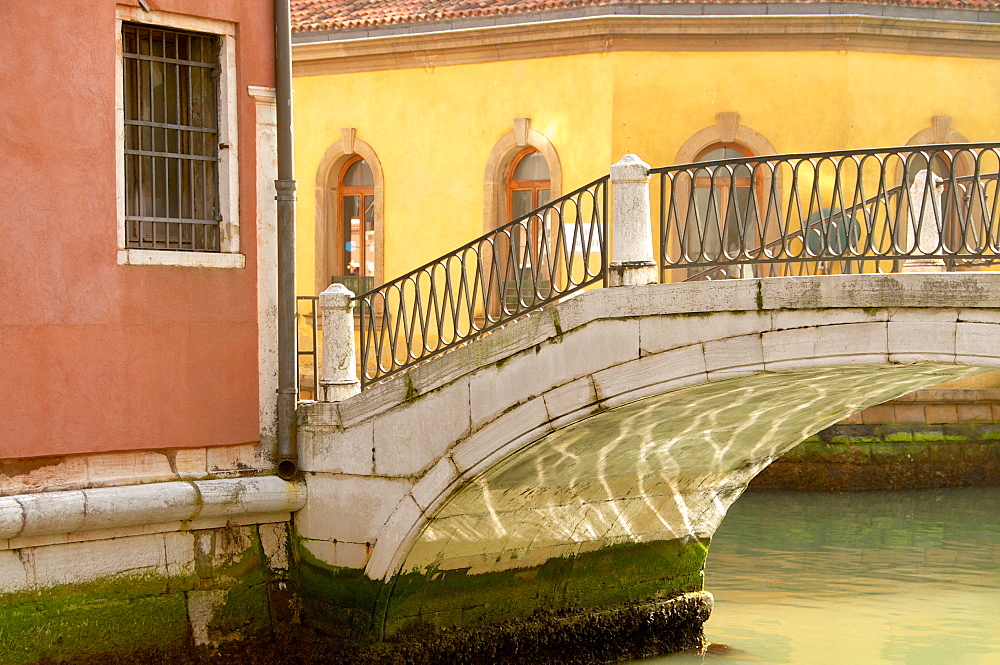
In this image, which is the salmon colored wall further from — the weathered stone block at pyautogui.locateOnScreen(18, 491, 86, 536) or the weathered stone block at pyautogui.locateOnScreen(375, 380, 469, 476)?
the weathered stone block at pyautogui.locateOnScreen(375, 380, 469, 476)

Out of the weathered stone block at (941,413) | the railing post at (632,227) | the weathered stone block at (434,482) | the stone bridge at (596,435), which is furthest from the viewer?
the weathered stone block at (941,413)

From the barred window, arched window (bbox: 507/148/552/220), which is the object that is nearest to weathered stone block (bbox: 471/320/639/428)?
the barred window

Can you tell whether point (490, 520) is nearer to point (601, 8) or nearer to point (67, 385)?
point (67, 385)

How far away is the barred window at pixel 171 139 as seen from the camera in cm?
929

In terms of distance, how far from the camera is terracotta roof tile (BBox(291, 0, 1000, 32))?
1592cm

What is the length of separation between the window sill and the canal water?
13.1 feet

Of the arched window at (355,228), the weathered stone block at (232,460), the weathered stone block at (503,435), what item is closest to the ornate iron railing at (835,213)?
the weathered stone block at (503,435)

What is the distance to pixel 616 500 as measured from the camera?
1073cm

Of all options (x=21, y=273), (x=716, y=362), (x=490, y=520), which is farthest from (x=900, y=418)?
(x=21, y=273)

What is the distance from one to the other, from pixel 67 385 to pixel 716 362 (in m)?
3.56

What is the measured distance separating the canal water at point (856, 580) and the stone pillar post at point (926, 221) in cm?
283

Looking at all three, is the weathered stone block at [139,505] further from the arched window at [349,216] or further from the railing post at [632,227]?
the arched window at [349,216]

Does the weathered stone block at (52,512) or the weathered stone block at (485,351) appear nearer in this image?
the weathered stone block at (52,512)

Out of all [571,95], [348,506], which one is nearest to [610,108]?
[571,95]
